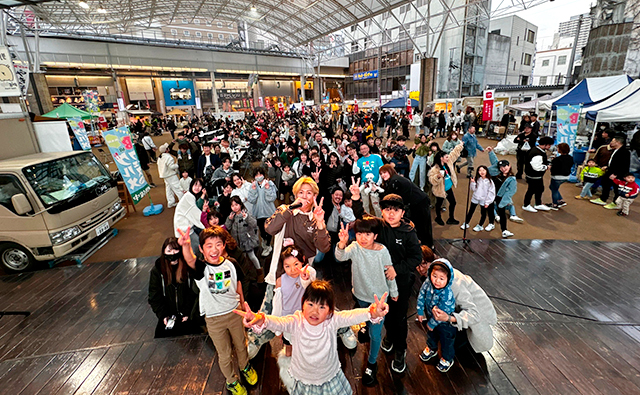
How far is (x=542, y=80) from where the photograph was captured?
38125mm

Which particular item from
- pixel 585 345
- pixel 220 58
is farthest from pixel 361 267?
pixel 220 58

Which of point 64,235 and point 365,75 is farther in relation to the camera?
point 365,75

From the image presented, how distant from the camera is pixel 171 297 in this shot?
293 centimetres

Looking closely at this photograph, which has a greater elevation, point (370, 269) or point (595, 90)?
point (595, 90)

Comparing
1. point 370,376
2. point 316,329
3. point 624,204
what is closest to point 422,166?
point 624,204

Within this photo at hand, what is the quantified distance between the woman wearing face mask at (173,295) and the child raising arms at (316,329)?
124 cm

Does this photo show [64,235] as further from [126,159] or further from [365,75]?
[365,75]

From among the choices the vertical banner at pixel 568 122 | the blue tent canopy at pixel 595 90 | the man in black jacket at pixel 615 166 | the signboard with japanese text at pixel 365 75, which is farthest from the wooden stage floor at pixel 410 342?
the signboard with japanese text at pixel 365 75

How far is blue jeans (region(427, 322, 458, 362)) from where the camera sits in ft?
8.09

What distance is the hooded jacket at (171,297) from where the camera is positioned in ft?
9.21

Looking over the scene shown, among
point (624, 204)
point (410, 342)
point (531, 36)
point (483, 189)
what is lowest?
point (410, 342)

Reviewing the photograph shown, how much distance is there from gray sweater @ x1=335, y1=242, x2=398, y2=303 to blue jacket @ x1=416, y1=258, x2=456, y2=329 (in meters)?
0.34

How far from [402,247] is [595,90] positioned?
12095 mm

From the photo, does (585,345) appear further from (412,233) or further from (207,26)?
(207,26)
